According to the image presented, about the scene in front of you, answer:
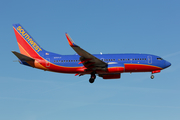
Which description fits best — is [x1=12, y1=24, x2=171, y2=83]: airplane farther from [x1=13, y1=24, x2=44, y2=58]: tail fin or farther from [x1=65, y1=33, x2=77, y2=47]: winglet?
[x1=65, y1=33, x2=77, y2=47]: winglet

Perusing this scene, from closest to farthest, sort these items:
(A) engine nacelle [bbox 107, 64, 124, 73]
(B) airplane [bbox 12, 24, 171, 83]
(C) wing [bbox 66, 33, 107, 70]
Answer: (C) wing [bbox 66, 33, 107, 70] → (A) engine nacelle [bbox 107, 64, 124, 73] → (B) airplane [bbox 12, 24, 171, 83]

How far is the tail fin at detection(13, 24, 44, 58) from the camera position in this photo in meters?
58.2

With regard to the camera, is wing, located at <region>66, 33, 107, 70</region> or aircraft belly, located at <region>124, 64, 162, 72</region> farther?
aircraft belly, located at <region>124, 64, 162, 72</region>

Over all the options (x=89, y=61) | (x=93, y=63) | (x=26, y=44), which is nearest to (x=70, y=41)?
(x=89, y=61)

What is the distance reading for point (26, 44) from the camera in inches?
2325

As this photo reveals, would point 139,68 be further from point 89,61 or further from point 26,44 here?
point 26,44

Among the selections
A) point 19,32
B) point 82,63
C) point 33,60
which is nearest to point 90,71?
point 82,63

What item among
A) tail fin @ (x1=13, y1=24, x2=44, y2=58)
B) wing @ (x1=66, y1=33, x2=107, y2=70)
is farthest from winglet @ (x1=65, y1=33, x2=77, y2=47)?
tail fin @ (x1=13, y1=24, x2=44, y2=58)

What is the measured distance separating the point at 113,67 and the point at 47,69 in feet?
38.6

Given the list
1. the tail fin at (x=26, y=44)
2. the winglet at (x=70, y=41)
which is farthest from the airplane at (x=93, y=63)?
the winglet at (x=70, y=41)

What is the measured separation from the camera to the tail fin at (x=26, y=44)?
5819 cm

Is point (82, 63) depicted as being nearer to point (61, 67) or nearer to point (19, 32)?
point (61, 67)

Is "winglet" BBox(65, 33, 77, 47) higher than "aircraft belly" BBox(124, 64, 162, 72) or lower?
higher

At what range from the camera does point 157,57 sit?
57.9 meters
